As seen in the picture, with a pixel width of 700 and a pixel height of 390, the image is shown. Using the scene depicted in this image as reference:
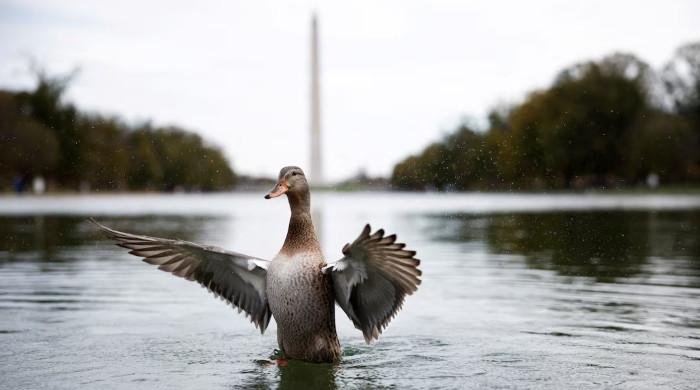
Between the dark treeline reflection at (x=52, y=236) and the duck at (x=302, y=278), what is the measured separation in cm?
922

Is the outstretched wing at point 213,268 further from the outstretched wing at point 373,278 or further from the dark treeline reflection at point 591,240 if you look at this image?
the dark treeline reflection at point 591,240

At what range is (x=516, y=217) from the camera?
30.4m

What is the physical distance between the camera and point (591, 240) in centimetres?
1967

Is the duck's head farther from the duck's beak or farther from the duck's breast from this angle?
the duck's breast

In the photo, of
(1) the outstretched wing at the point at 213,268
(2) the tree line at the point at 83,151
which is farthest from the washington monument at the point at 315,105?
(1) the outstretched wing at the point at 213,268

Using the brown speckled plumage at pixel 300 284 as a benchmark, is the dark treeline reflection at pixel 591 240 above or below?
below

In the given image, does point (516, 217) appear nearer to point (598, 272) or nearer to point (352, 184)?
point (598, 272)

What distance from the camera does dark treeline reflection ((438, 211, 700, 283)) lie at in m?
14.0

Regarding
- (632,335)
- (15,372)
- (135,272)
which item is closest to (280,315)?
(15,372)

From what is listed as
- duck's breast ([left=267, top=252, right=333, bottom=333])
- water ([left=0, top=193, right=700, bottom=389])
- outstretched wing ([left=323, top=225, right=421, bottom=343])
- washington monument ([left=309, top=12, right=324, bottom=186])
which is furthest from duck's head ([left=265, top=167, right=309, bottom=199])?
washington monument ([left=309, top=12, right=324, bottom=186])

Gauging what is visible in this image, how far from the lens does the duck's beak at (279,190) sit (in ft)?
20.7

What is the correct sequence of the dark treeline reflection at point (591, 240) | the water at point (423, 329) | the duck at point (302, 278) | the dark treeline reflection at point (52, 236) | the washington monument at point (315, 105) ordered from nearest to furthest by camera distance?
the duck at point (302, 278), the water at point (423, 329), the dark treeline reflection at point (591, 240), the dark treeline reflection at point (52, 236), the washington monument at point (315, 105)

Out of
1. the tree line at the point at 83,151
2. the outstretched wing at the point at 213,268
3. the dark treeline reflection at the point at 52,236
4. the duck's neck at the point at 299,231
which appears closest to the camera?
the duck's neck at the point at 299,231

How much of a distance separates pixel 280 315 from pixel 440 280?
5.81m
